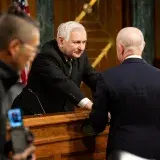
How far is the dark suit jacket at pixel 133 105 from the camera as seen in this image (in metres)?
2.88

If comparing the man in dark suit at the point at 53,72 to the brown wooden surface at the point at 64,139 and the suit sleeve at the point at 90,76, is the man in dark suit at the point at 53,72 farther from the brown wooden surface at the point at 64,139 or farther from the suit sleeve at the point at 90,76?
the brown wooden surface at the point at 64,139

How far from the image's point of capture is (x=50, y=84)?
349 centimetres

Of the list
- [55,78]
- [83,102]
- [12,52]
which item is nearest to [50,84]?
[55,78]

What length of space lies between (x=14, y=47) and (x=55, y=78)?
146 cm

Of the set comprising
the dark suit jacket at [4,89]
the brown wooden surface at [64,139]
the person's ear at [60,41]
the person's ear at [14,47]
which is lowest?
the brown wooden surface at [64,139]

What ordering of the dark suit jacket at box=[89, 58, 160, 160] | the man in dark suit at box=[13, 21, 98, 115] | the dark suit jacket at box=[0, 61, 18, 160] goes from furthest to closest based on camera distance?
the man in dark suit at box=[13, 21, 98, 115] → the dark suit jacket at box=[89, 58, 160, 160] → the dark suit jacket at box=[0, 61, 18, 160]

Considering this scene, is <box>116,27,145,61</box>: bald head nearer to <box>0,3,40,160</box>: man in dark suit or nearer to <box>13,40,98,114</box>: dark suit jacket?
<box>13,40,98,114</box>: dark suit jacket

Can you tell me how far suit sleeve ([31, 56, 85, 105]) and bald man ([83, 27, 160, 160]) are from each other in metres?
0.44

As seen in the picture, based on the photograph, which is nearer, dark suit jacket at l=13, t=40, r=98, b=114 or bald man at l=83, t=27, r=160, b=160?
bald man at l=83, t=27, r=160, b=160

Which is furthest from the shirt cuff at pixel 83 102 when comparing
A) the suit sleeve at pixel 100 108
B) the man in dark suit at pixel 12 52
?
the man in dark suit at pixel 12 52

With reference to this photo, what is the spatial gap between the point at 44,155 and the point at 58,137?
14 centimetres

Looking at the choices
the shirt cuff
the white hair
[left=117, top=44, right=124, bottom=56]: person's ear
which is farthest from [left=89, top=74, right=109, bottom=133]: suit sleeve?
the white hair

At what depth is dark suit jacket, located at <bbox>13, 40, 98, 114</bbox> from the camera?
11.2 feet

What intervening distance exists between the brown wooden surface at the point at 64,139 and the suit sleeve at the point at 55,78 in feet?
0.44
